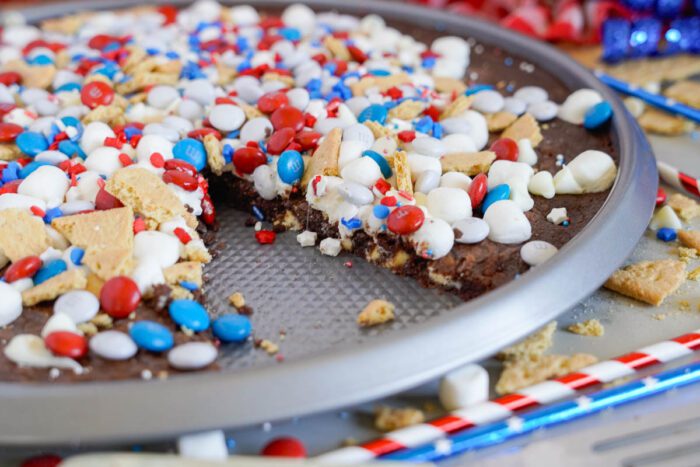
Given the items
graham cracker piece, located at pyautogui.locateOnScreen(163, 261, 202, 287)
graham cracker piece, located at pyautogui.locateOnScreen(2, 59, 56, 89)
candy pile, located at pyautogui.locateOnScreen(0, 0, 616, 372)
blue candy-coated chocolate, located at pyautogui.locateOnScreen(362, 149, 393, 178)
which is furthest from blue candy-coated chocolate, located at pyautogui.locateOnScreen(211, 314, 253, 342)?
graham cracker piece, located at pyautogui.locateOnScreen(2, 59, 56, 89)

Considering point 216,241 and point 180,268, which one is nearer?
point 180,268

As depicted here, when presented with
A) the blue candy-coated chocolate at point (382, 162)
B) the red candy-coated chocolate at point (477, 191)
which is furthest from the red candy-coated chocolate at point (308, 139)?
the red candy-coated chocolate at point (477, 191)

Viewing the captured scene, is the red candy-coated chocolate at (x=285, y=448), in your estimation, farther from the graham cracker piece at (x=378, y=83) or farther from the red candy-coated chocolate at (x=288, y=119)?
the graham cracker piece at (x=378, y=83)

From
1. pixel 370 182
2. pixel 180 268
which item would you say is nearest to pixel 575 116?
pixel 370 182

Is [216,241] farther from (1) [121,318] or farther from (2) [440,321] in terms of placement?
(2) [440,321]

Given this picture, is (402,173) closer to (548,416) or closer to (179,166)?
(179,166)
